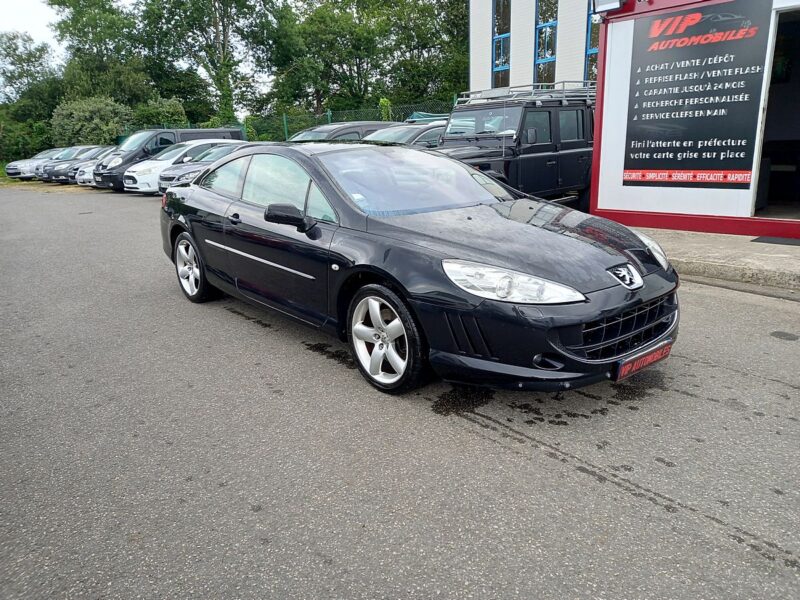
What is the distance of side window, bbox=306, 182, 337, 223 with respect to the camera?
13.1ft

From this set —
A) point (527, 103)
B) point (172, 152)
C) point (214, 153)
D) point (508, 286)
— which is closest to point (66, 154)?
point (172, 152)

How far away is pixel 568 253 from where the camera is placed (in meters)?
3.38

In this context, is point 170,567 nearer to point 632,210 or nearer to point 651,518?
point 651,518

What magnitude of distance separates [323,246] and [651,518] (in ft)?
8.11

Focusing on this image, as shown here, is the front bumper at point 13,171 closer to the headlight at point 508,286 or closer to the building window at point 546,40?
the building window at point 546,40

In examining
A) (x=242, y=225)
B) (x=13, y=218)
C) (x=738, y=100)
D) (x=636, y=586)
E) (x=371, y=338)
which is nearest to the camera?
(x=636, y=586)

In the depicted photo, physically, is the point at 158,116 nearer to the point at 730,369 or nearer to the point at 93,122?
the point at 93,122

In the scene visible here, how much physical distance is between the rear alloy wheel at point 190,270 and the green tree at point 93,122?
99.4 ft

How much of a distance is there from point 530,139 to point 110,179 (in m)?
13.4

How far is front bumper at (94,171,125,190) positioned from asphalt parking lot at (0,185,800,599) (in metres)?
14.3

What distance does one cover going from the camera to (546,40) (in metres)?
22.1

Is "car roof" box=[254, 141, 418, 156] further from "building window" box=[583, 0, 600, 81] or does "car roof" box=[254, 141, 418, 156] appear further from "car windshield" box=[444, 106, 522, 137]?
"building window" box=[583, 0, 600, 81]

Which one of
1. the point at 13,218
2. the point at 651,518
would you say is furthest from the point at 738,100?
the point at 13,218

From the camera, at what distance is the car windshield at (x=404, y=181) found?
4059mm
